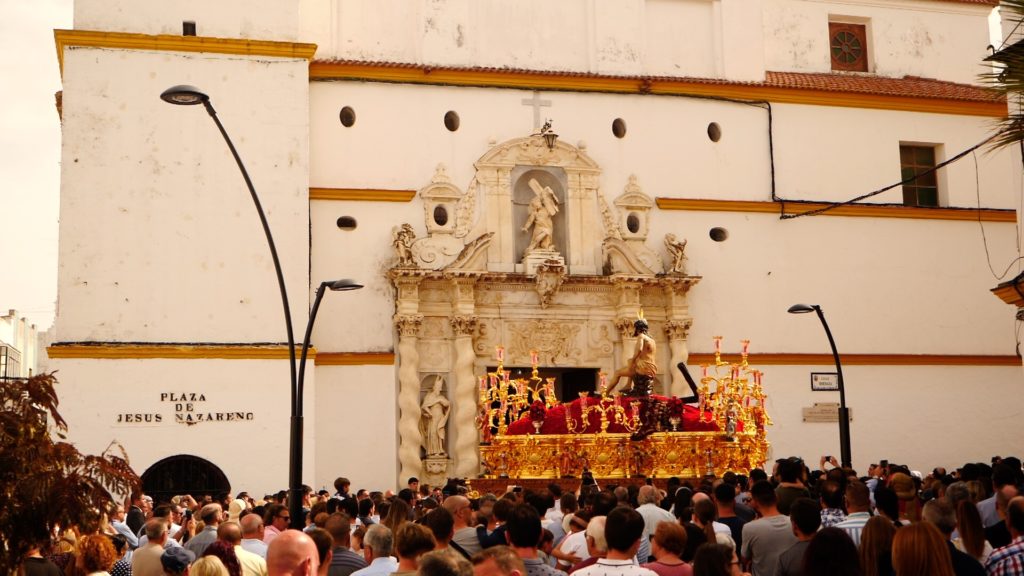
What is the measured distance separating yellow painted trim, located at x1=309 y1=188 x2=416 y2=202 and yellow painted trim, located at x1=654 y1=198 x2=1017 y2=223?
6.04 m

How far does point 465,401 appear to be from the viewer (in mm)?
29281

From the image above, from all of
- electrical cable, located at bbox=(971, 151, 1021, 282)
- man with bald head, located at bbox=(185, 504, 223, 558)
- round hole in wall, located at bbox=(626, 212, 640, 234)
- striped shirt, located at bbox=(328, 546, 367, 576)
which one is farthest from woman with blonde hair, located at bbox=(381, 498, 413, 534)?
electrical cable, located at bbox=(971, 151, 1021, 282)

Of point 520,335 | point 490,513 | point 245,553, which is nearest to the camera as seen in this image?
point 245,553

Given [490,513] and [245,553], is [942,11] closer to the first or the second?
[490,513]

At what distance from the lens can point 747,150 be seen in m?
32.6

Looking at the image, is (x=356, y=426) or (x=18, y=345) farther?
(x=18, y=345)

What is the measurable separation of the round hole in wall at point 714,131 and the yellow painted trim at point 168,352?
11017mm

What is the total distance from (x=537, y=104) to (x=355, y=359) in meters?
7.31

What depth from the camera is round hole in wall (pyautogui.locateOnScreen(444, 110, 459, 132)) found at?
30.8 m

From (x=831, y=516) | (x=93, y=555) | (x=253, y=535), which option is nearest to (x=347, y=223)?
(x=253, y=535)

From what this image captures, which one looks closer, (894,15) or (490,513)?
(490,513)

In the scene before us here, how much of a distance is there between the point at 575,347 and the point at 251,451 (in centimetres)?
760

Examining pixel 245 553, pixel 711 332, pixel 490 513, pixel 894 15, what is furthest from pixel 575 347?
pixel 245 553

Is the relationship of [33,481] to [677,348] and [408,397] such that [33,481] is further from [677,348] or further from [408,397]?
[677,348]
